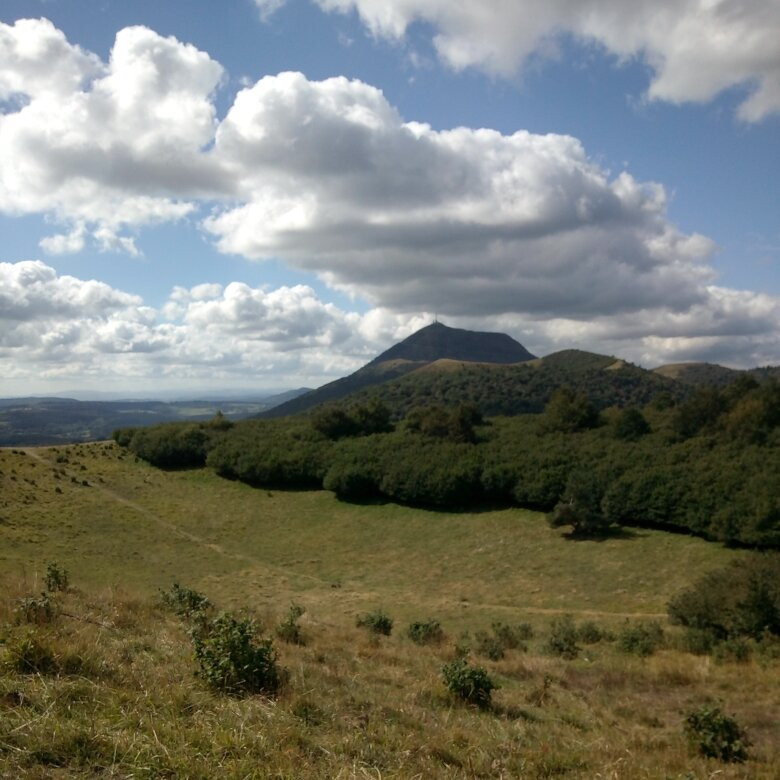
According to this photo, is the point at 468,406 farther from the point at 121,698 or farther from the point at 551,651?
the point at 121,698

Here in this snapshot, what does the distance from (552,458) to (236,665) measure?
118ft

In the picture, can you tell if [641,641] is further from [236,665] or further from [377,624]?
[236,665]

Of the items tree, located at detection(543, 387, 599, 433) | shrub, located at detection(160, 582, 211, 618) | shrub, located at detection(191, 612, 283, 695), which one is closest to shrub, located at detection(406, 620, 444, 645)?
shrub, located at detection(160, 582, 211, 618)

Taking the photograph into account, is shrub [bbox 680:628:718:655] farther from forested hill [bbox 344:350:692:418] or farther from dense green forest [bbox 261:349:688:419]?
forested hill [bbox 344:350:692:418]

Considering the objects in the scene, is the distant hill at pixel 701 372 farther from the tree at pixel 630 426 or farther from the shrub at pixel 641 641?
the shrub at pixel 641 641

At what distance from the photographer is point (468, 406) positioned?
54.8m

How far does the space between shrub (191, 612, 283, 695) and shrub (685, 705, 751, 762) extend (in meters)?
5.04

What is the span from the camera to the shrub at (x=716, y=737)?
6473 mm

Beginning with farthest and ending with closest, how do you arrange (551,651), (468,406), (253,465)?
(468,406)
(253,465)
(551,651)

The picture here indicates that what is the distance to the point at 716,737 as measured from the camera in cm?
657

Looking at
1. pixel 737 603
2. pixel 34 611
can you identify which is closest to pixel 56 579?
pixel 34 611

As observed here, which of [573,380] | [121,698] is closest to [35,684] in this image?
[121,698]

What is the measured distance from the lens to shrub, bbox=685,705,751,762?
6.47 m

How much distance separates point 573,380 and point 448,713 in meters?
131
